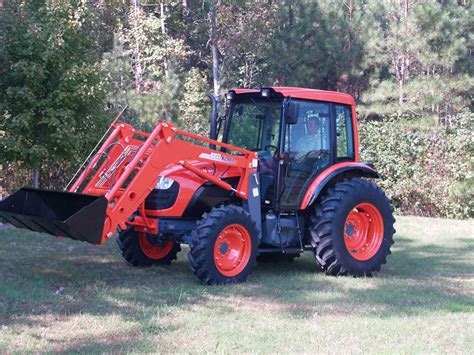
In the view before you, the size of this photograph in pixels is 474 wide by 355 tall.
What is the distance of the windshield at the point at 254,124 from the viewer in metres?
8.47

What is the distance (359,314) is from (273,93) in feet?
10.3

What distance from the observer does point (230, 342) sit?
17.0ft

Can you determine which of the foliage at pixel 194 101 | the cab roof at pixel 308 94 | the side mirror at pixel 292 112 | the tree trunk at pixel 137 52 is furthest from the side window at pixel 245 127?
the tree trunk at pixel 137 52

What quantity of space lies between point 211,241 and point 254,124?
2.03 m

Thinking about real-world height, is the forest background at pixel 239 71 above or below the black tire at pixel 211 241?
above

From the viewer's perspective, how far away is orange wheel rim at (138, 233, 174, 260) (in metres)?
8.74

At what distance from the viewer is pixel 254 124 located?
8703mm

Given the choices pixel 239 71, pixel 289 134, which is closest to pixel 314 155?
pixel 289 134

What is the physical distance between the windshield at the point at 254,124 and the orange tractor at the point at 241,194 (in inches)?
0.5

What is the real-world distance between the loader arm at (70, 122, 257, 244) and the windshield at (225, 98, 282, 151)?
34 centimetres

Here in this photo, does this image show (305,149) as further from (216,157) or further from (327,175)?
(216,157)

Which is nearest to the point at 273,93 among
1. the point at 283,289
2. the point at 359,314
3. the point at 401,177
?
the point at 283,289

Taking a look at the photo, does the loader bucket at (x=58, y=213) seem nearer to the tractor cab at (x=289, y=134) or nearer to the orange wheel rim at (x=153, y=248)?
the orange wheel rim at (x=153, y=248)

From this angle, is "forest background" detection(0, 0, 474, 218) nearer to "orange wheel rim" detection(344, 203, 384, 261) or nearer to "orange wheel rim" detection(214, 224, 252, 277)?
"orange wheel rim" detection(214, 224, 252, 277)
